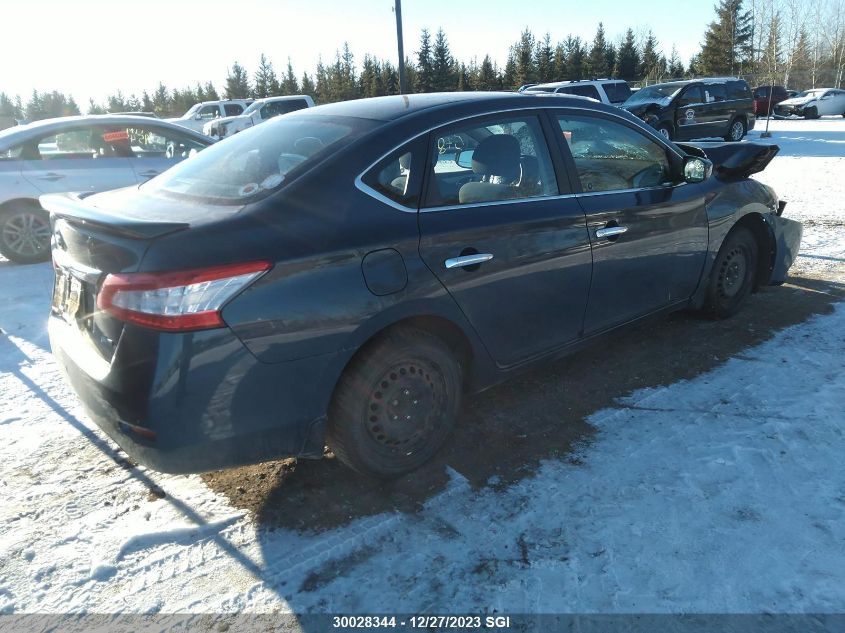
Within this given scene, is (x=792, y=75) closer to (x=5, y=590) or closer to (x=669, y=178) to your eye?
(x=669, y=178)

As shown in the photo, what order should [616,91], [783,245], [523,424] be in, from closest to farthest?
[523,424], [783,245], [616,91]

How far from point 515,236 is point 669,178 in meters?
1.59

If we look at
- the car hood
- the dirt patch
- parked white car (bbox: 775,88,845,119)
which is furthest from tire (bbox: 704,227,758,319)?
the car hood

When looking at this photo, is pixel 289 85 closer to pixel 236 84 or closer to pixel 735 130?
pixel 236 84

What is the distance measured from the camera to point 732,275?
189 inches

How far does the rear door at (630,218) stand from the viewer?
11.8 ft

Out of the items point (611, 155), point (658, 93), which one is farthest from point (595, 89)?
point (611, 155)

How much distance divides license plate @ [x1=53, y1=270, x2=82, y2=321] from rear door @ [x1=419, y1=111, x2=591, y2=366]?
57.7 inches

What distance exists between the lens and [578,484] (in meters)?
2.94

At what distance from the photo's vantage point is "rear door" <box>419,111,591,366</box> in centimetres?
296

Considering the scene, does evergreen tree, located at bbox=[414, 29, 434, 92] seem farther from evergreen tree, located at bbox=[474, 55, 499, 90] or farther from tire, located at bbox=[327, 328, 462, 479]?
tire, located at bbox=[327, 328, 462, 479]

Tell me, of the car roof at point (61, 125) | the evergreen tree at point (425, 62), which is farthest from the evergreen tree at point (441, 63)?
the car roof at point (61, 125)

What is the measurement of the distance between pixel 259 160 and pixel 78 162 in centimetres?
556

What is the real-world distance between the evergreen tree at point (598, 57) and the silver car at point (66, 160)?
50655 mm
